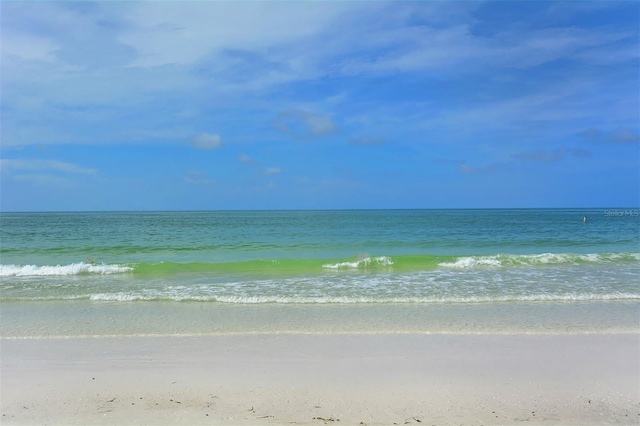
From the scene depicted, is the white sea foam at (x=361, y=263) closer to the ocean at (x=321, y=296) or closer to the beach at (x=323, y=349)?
the ocean at (x=321, y=296)

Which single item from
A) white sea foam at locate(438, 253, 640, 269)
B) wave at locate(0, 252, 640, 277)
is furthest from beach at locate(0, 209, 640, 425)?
white sea foam at locate(438, 253, 640, 269)

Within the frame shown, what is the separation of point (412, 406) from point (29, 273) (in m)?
17.2

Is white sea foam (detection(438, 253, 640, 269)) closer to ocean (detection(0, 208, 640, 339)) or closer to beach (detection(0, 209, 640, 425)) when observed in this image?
ocean (detection(0, 208, 640, 339))

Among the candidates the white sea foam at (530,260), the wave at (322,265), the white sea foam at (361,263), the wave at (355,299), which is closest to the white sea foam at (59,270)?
the wave at (322,265)

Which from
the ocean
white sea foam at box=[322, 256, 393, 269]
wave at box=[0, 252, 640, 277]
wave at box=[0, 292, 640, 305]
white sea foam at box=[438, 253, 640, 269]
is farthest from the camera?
white sea foam at box=[438, 253, 640, 269]

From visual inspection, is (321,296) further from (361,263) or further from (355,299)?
(361,263)

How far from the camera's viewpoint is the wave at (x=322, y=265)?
1691 centimetres

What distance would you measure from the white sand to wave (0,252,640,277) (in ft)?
30.3

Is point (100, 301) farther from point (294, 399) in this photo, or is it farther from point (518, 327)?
point (518, 327)

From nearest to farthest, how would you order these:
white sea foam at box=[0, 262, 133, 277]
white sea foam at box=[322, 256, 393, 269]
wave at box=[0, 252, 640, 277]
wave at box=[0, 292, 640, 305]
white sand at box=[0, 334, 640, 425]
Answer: white sand at box=[0, 334, 640, 425] → wave at box=[0, 292, 640, 305] → white sea foam at box=[0, 262, 133, 277] → wave at box=[0, 252, 640, 277] → white sea foam at box=[322, 256, 393, 269]

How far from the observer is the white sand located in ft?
16.3

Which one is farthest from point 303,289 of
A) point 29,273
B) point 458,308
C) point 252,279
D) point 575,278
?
point 29,273

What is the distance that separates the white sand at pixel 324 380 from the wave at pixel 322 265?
925cm

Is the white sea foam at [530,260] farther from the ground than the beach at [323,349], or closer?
farther from the ground
